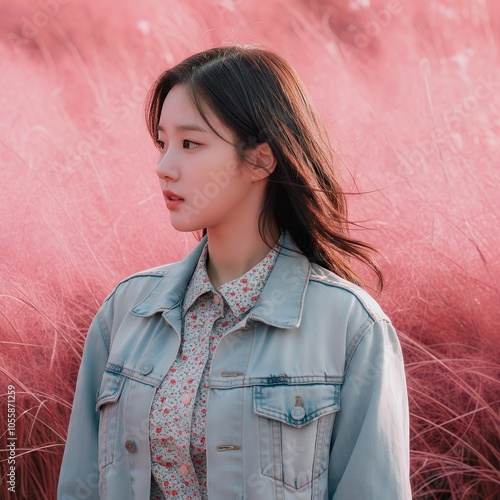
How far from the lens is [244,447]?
1596 millimetres

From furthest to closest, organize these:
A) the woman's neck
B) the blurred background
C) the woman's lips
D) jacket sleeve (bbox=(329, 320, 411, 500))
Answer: the blurred background → the woman's neck → the woman's lips → jacket sleeve (bbox=(329, 320, 411, 500))

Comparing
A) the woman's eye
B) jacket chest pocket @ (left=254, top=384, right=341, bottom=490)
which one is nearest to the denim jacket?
jacket chest pocket @ (left=254, top=384, right=341, bottom=490)

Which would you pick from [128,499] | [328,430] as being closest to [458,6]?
[328,430]

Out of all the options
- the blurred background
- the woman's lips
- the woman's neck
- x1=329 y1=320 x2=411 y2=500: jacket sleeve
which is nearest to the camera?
x1=329 y1=320 x2=411 y2=500: jacket sleeve

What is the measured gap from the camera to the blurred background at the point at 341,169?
239cm

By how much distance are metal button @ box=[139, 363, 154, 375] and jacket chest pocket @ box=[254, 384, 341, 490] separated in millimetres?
249

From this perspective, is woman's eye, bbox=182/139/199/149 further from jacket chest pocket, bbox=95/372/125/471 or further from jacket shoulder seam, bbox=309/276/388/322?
jacket chest pocket, bbox=95/372/125/471

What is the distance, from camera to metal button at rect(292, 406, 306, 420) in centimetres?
159

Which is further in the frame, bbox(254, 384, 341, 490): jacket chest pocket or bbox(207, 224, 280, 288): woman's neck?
bbox(207, 224, 280, 288): woman's neck

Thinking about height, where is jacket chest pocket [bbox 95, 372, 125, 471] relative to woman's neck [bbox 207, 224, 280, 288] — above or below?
below

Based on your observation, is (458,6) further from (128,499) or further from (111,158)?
(128,499)

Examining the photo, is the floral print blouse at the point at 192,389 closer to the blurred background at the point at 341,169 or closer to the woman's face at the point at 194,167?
the woman's face at the point at 194,167

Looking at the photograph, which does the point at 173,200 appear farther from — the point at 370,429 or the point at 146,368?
the point at 370,429

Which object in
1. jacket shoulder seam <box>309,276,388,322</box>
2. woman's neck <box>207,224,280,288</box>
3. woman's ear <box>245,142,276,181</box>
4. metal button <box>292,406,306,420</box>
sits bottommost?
metal button <box>292,406,306,420</box>
